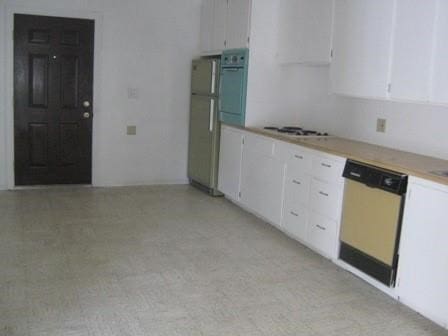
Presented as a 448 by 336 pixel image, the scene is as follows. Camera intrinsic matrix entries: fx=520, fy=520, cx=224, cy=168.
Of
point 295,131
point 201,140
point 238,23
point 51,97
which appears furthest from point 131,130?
point 295,131

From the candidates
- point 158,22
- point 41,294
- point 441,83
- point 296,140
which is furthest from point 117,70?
point 441,83

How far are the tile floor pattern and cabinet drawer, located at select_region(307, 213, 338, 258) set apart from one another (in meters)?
0.10

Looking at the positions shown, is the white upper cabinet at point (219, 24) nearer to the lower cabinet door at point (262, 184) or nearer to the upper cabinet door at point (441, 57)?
the lower cabinet door at point (262, 184)

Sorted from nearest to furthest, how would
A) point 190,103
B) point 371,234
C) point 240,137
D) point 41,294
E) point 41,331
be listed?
point 41,331 → point 41,294 → point 371,234 → point 240,137 → point 190,103

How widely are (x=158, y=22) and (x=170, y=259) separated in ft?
10.8

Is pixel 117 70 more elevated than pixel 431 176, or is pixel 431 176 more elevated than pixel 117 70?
pixel 117 70

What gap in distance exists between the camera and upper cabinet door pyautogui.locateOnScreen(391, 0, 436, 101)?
3348 mm

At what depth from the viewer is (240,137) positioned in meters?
5.37

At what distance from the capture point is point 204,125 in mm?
6055

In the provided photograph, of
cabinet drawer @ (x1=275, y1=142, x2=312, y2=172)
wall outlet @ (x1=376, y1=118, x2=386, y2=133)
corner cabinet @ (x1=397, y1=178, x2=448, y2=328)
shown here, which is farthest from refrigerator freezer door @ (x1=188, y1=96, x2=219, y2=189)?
corner cabinet @ (x1=397, y1=178, x2=448, y2=328)

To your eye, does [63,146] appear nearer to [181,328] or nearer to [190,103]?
[190,103]

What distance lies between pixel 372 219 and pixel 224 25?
3.08m

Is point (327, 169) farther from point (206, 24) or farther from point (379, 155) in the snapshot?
point (206, 24)

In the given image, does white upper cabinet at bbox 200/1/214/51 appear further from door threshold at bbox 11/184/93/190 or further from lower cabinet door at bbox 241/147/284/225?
door threshold at bbox 11/184/93/190
